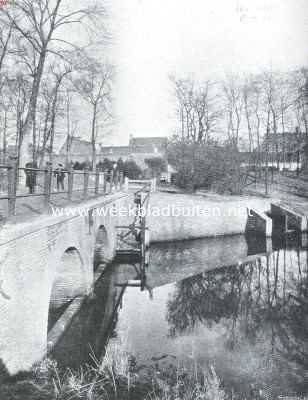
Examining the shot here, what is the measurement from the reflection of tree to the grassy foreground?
7.14ft

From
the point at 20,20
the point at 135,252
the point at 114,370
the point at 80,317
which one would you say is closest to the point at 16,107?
the point at 20,20

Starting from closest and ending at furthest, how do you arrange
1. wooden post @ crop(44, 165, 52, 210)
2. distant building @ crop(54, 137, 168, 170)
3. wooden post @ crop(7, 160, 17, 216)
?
wooden post @ crop(7, 160, 17, 216)
wooden post @ crop(44, 165, 52, 210)
distant building @ crop(54, 137, 168, 170)

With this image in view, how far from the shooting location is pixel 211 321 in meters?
9.75

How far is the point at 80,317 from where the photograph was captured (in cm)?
908

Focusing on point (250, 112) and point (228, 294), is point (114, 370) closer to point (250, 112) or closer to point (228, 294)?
point (228, 294)

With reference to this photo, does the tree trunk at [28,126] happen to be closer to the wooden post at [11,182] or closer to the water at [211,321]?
the water at [211,321]

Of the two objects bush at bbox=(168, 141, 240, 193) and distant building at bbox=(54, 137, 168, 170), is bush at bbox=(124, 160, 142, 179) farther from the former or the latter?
distant building at bbox=(54, 137, 168, 170)

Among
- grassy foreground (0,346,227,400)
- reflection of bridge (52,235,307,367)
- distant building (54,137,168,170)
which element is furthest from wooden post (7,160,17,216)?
distant building (54,137,168,170)

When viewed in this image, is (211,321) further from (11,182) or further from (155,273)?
(11,182)

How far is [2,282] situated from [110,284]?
847 centimetres

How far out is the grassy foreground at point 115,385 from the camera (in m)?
5.10

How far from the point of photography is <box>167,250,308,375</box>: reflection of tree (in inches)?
340

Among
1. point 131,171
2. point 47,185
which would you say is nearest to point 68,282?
point 47,185

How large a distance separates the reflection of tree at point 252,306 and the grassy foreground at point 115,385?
7.14 ft
